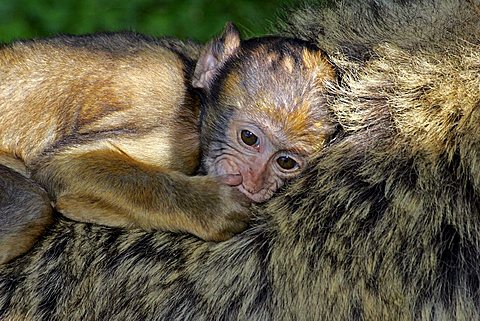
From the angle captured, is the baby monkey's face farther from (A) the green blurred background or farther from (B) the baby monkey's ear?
(A) the green blurred background

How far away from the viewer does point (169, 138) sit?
3430 mm

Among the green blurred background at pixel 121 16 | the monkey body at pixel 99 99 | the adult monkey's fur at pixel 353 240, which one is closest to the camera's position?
the adult monkey's fur at pixel 353 240

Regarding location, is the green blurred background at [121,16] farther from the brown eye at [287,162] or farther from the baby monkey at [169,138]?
the brown eye at [287,162]

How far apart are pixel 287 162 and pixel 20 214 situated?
913mm

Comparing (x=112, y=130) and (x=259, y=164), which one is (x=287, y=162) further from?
(x=112, y=130)

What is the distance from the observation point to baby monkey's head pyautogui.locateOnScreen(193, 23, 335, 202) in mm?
3305

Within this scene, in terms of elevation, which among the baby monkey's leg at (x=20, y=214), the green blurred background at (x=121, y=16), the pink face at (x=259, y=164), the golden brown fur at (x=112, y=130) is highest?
the pink face at (x=259, y=164)

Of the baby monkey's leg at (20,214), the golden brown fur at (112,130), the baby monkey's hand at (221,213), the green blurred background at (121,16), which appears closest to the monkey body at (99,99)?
the golden brown fur at (112,130)

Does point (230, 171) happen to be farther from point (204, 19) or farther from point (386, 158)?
point (204, 19)

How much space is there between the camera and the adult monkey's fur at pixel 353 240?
3.10 meters

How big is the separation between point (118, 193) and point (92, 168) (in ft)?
0.43

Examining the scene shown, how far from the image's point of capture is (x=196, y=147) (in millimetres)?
3510

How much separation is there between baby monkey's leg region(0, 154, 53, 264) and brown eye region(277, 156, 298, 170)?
2.65 ft

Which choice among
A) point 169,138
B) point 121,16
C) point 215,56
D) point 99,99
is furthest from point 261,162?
point 121,16
